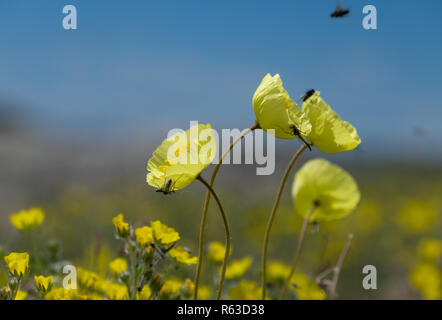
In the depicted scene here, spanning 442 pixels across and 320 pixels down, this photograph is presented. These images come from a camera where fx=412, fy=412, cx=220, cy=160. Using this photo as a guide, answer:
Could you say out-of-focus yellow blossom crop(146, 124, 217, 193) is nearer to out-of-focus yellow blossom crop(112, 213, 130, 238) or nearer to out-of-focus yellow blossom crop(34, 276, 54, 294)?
out-of-focus yellow blossom crop(112, 213, 130, 238)

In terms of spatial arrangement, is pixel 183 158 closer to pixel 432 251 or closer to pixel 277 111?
pixel 277 111

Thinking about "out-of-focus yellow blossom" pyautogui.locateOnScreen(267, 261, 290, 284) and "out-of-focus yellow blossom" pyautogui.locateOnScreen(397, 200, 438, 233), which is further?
"out-of-focus yellow blossom" pyautogui.locateOnScreen(397, 200, 438, 233)

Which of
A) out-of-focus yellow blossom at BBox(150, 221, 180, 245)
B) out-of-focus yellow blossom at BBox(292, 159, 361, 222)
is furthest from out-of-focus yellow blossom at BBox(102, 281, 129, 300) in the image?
out-of-focus yellow blossom at BBox(292, 159, 361, 222)

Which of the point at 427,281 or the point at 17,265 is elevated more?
the point at 17,265

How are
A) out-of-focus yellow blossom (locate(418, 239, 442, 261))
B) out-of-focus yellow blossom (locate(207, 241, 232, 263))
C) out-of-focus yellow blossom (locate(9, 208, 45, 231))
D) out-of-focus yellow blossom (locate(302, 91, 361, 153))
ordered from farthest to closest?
out-of-focus yellow blossom (locate(418, 239, 442, 261)), out-of-focus yellow blossom (locate(207, 241, 232, 263)), out-of-focus yellow blossom (locate(9, 208, 45, 231)), out-of-focus yellow blossom (locate(302, 91, 361, 153))

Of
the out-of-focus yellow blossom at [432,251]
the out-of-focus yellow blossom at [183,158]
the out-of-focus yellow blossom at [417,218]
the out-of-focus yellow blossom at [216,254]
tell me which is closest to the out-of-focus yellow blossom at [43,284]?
the out-of-focus yellow blossom at [183,158]

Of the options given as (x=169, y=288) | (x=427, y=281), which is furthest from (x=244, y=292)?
(x=427, y=281)
